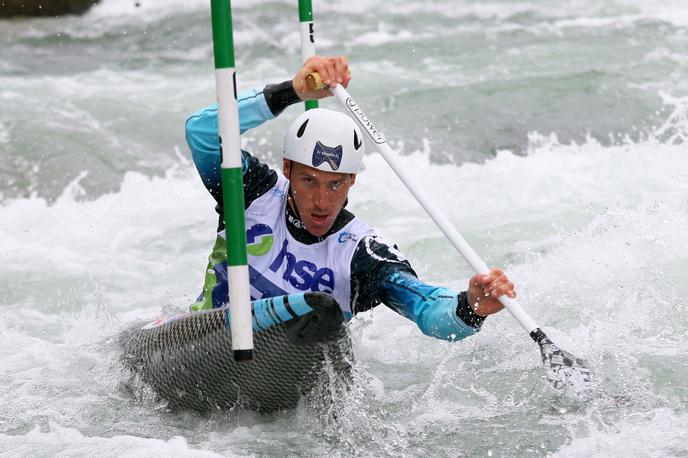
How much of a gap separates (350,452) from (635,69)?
29.6 ft

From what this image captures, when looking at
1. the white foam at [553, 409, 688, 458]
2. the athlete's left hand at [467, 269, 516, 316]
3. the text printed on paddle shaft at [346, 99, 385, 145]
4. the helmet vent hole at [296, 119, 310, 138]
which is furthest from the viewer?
the text printed on paddle shaft at [346, 99, 385, 145]

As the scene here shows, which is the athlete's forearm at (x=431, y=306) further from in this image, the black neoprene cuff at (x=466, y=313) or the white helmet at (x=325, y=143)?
the white helmet at (x=325, y=143)

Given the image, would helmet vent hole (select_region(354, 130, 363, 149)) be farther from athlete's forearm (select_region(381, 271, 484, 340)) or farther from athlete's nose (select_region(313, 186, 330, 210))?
athlete's forearm (select_region(381, 271, 484, 340))

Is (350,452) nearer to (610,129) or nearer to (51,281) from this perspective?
(51,281)

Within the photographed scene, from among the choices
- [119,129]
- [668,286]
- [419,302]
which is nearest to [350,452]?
[419,302]

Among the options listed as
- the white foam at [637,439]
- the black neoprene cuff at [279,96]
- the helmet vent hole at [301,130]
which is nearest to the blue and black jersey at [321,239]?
the black neoprene cuff at [279,96]

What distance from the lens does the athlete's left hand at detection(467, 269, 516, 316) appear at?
14.0 ft

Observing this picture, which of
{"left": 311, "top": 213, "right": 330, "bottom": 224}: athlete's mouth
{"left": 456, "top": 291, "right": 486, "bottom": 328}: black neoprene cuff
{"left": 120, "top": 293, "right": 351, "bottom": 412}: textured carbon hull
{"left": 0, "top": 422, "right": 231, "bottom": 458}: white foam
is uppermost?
{"left": 311, "top": 213, "right": 330, "bottom": 224}: athlete's mouth

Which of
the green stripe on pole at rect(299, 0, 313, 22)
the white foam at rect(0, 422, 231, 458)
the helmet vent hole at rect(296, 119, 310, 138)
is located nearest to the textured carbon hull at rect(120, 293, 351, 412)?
the white foam at rect(0, 422, 231, 458)

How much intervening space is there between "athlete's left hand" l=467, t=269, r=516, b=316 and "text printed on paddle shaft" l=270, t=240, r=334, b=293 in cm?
67

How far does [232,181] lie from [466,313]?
3.73 ft

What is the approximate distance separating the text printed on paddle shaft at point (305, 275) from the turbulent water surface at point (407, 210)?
1.21 ft

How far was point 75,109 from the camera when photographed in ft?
35.3

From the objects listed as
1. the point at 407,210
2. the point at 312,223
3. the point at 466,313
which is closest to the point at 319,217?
the point at 312,223
